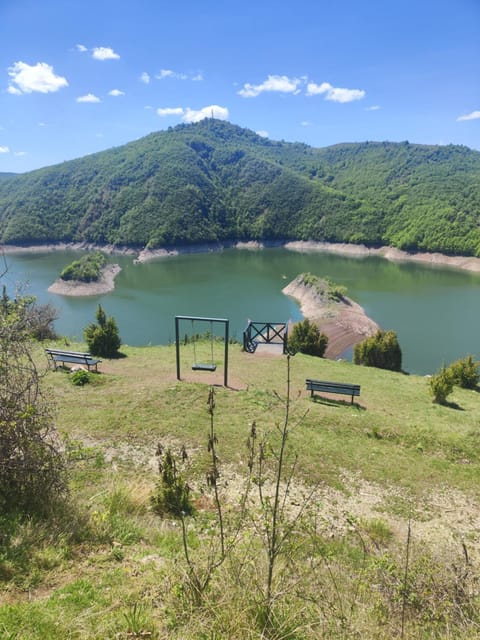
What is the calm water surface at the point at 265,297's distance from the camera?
30.6m

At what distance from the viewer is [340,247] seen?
89000 millimetres

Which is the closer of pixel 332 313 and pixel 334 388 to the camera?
pixel 334 388

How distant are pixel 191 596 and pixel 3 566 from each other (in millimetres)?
1766

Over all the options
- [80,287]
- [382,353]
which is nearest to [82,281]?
[80,287]

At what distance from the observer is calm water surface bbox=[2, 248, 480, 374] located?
30641 millimetres

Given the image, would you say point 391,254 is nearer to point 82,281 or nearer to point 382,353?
point 82,281

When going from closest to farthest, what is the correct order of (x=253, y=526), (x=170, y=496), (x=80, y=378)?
(x=253, y=526) < (x=170, y=496) < (x=80, y=378)

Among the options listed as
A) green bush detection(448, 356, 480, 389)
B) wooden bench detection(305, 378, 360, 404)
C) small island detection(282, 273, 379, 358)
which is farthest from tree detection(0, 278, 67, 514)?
small island detection(282, 273, 379, 358)

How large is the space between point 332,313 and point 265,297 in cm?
1356

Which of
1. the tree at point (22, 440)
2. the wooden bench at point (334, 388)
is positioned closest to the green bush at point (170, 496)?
the tree at point (22, 440)

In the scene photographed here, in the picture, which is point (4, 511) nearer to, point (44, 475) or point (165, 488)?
point (44, 475)

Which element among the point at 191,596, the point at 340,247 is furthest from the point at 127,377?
the point at 340,247

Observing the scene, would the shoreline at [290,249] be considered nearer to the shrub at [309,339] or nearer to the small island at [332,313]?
the small island at [332,313]

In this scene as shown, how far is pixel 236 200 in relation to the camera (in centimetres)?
12519
